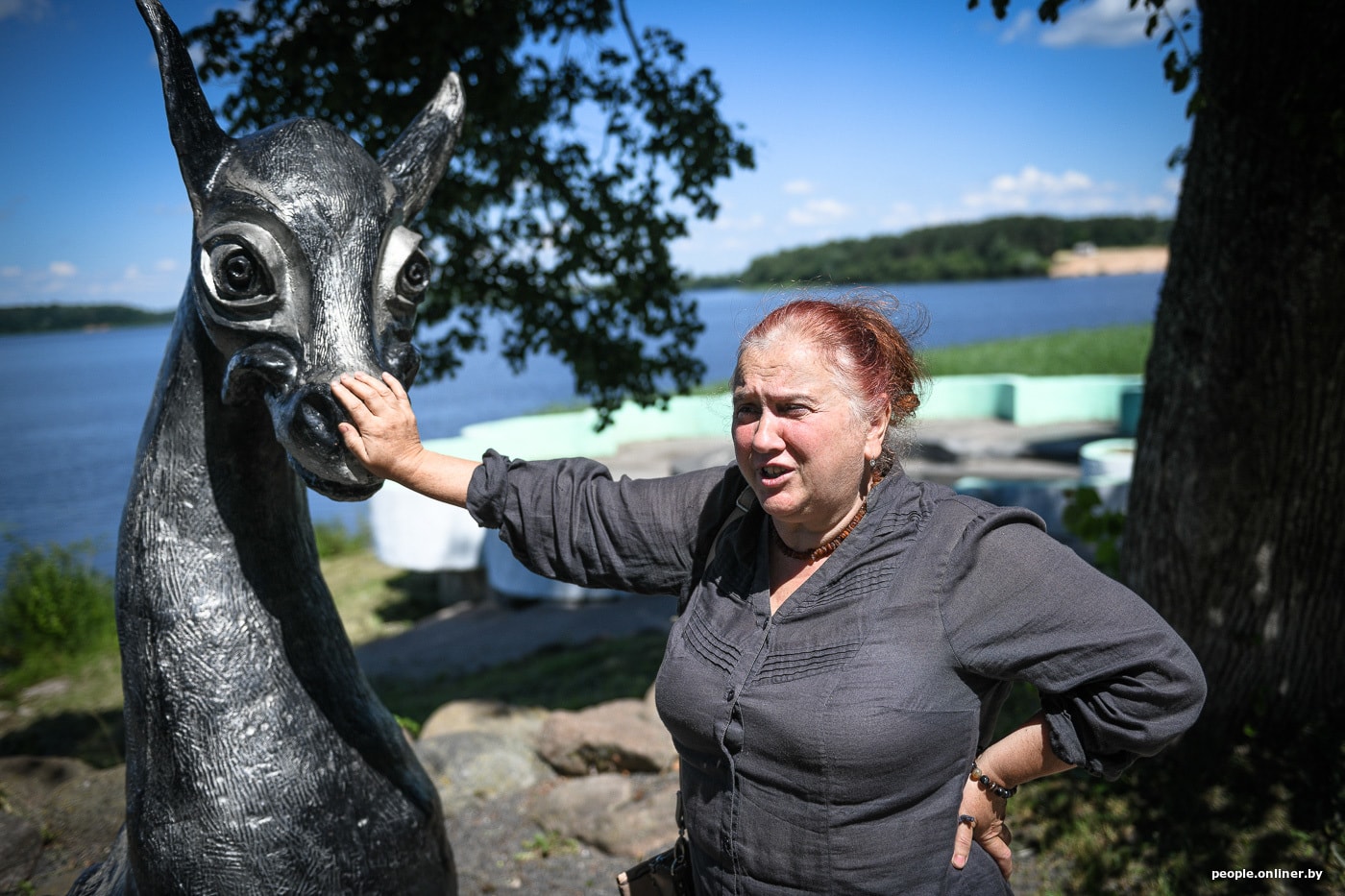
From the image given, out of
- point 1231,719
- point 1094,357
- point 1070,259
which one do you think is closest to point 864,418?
point 1231,719

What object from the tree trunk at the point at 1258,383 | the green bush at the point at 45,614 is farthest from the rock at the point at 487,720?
the green bush at the point at 45,614

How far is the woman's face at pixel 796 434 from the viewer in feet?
6.03

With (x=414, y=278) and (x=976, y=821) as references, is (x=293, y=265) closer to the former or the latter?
(x=414, y=278)

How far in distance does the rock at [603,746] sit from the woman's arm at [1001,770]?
3077mm

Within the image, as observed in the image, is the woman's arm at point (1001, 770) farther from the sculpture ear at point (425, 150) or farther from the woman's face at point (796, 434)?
the sculpture ear at point (425, 150)

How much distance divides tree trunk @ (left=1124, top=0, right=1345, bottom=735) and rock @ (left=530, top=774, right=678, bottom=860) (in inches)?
98.7

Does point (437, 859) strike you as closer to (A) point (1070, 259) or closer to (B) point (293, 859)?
(B) point (293, 859)

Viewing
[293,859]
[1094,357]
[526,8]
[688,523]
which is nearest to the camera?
[293,859]

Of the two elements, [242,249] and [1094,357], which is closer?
[242,249]

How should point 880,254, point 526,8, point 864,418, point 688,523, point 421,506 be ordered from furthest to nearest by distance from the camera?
point 880,254, point 421,506, point 526,8, point 688,523, point 864,418

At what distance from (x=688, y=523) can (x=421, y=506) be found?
8.40 meters

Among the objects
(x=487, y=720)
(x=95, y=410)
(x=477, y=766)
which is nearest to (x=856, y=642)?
(x=477, y=766)

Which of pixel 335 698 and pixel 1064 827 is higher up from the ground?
pixel 335 698

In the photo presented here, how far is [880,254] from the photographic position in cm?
7206
